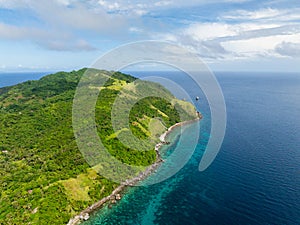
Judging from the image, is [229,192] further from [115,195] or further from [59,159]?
[59,159]

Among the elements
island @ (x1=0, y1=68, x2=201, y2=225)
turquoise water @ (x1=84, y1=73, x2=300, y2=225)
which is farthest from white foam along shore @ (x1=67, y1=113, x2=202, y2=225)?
turquoise water @ (x1=84, y1=73, x2=300, y2=225)

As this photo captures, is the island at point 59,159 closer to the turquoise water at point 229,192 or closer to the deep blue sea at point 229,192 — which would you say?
the deep blue sea at point 229,192

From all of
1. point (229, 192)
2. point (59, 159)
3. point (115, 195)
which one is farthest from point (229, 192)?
point (59, 159)

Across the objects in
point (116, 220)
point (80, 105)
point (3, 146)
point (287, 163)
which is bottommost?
point (116, 220)

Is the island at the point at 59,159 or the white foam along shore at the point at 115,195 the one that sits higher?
the island at the point at 59,159

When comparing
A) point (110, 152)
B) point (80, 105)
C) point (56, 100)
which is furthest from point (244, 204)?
point (56, 100)

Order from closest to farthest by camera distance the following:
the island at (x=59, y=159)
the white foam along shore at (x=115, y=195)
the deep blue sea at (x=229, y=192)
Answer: the deep blue sea at (x=229, y=192), the island at (x=59, y=159), the white foam along shore at (x=115, y=195)

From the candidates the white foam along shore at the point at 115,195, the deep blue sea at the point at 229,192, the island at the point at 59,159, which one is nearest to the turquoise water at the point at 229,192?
the deep blue sea at the point at 229,192

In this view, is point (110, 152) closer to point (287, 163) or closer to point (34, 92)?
point (287, 163)
